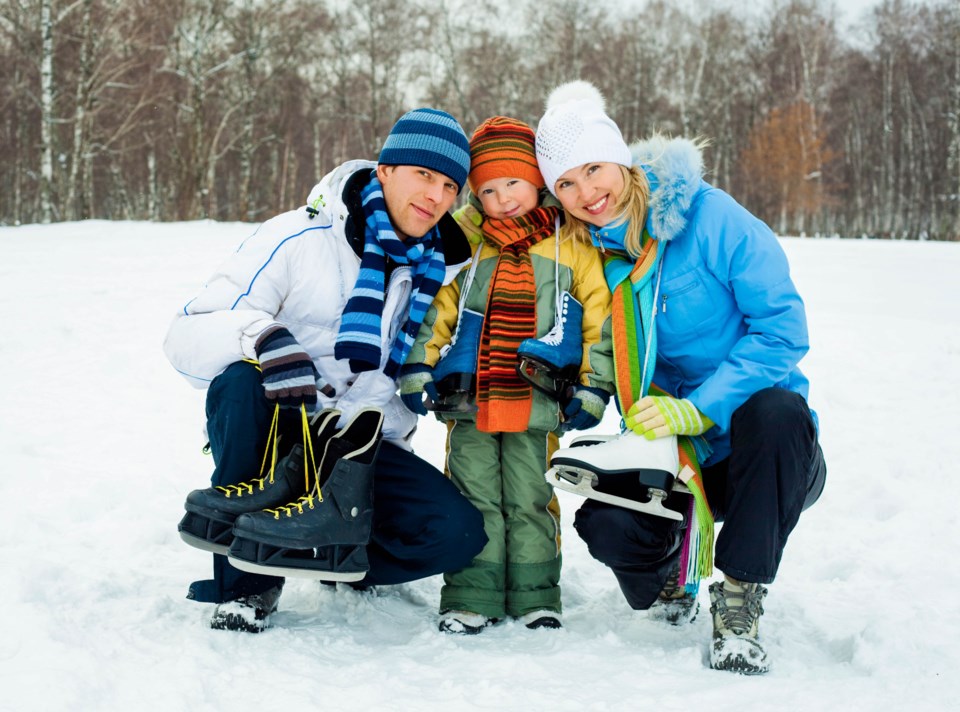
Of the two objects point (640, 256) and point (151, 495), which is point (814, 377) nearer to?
point (640, 256)

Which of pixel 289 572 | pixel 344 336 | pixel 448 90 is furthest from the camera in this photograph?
pixel 448 90

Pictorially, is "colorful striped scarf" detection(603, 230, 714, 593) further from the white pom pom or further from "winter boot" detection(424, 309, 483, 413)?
the white pom pom

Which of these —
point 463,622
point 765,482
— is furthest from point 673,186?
point 463,622

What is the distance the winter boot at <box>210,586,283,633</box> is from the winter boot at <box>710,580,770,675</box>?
1.09m

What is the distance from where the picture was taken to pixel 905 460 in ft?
11.0

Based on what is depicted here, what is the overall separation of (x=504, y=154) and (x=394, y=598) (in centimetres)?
138

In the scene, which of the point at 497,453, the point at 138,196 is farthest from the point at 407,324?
the point at 138,196

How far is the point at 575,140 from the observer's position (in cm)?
230

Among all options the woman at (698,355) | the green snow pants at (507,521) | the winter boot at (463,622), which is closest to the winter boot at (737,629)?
the woman at (698,355)

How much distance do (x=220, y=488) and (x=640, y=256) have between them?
1.26 m

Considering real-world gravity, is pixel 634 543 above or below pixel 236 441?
below

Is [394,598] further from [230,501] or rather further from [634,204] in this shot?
[634,204]

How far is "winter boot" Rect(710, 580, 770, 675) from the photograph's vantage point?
1825 mm

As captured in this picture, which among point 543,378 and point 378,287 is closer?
point 378,287
